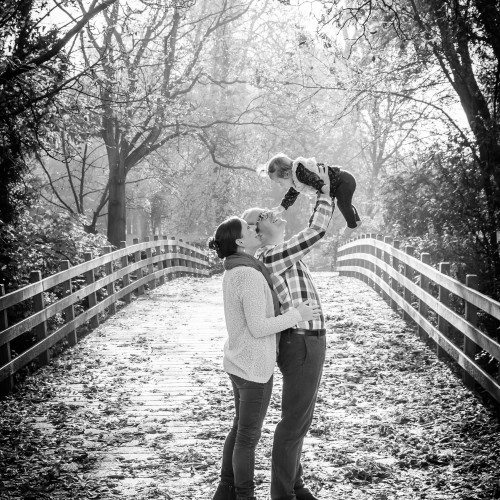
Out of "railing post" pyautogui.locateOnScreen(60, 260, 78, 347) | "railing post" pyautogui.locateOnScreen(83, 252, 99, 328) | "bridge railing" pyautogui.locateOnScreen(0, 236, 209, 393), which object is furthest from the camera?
"railing post" pyautogui.locateOnScreen(83, 252, 99, 328)

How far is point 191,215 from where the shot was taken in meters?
39.2

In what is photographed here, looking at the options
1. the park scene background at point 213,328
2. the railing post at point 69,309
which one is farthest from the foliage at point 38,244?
the railing post at point 69,309

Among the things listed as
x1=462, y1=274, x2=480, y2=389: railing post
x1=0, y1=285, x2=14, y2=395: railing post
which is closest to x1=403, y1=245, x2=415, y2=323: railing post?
x1=462, y1=274, x2=480, y2=389: railing post

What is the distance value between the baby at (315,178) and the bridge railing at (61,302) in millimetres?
3980

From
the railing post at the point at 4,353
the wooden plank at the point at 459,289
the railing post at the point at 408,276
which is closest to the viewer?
the wooden plank at the point at 459,289

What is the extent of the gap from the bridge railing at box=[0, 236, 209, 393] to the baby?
398 cm

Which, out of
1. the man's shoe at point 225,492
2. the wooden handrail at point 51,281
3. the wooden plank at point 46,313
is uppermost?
the wooden handrail at point 51,281

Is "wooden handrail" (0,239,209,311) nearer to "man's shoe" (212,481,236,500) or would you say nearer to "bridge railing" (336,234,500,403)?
"man's shoe" (212,481,236,500)

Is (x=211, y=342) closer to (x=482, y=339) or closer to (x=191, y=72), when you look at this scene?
(x=482, y=339)

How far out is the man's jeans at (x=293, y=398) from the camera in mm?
4035

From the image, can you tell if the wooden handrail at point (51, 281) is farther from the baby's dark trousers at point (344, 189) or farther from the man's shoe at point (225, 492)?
the baby's dark trousers at point (344, 189)

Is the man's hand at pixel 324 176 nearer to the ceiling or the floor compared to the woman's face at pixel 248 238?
nearer to the ceiling

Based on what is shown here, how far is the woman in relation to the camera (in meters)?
3.98

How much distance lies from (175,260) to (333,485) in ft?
56.3
